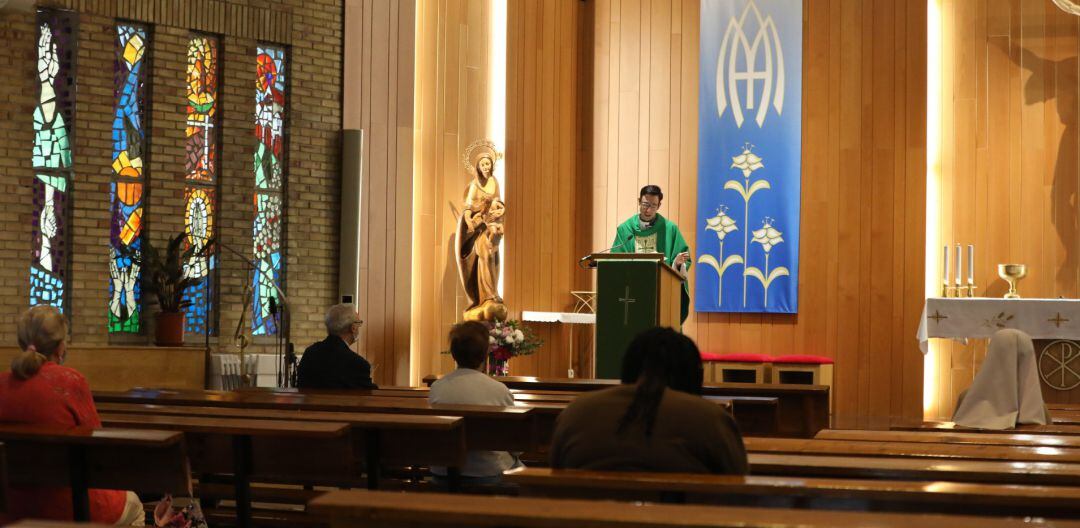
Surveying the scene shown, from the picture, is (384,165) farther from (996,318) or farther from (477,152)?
(996,318)

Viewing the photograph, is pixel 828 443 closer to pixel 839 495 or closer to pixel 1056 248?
pixel 839 495

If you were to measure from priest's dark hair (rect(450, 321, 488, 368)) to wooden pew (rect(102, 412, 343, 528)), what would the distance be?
2.80 feet

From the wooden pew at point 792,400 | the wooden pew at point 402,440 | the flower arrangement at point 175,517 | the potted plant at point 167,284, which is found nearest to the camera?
the flower arrangement at point 175,517

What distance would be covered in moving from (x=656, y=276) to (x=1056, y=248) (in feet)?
15.4

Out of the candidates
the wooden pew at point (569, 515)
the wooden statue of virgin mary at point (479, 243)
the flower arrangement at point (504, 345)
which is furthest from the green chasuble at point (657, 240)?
the wooden pew at point (569, 515)

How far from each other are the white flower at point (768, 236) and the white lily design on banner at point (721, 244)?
0.22 metres

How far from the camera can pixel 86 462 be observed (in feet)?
12.6

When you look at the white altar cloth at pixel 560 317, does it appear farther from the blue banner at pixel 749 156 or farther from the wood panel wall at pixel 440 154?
the blue banner at pixel 749 156

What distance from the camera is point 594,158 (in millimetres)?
11500

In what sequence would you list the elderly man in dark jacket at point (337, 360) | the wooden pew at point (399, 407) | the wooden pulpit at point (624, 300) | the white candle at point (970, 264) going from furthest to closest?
the white candle at point (970, 264) → the wooden pulpit at point (624, 300) → the elderly man in dark jacket at point (337, 360) → the wooden pew at point (399, 407)

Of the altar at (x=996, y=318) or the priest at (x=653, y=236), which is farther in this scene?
the altar at (x=996, y=318)

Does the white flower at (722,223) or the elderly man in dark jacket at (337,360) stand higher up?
the white flower at (722,223)

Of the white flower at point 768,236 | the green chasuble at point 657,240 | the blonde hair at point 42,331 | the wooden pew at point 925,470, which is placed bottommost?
the wooden pew at point 925,470

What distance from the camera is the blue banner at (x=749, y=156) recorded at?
36.0ft
